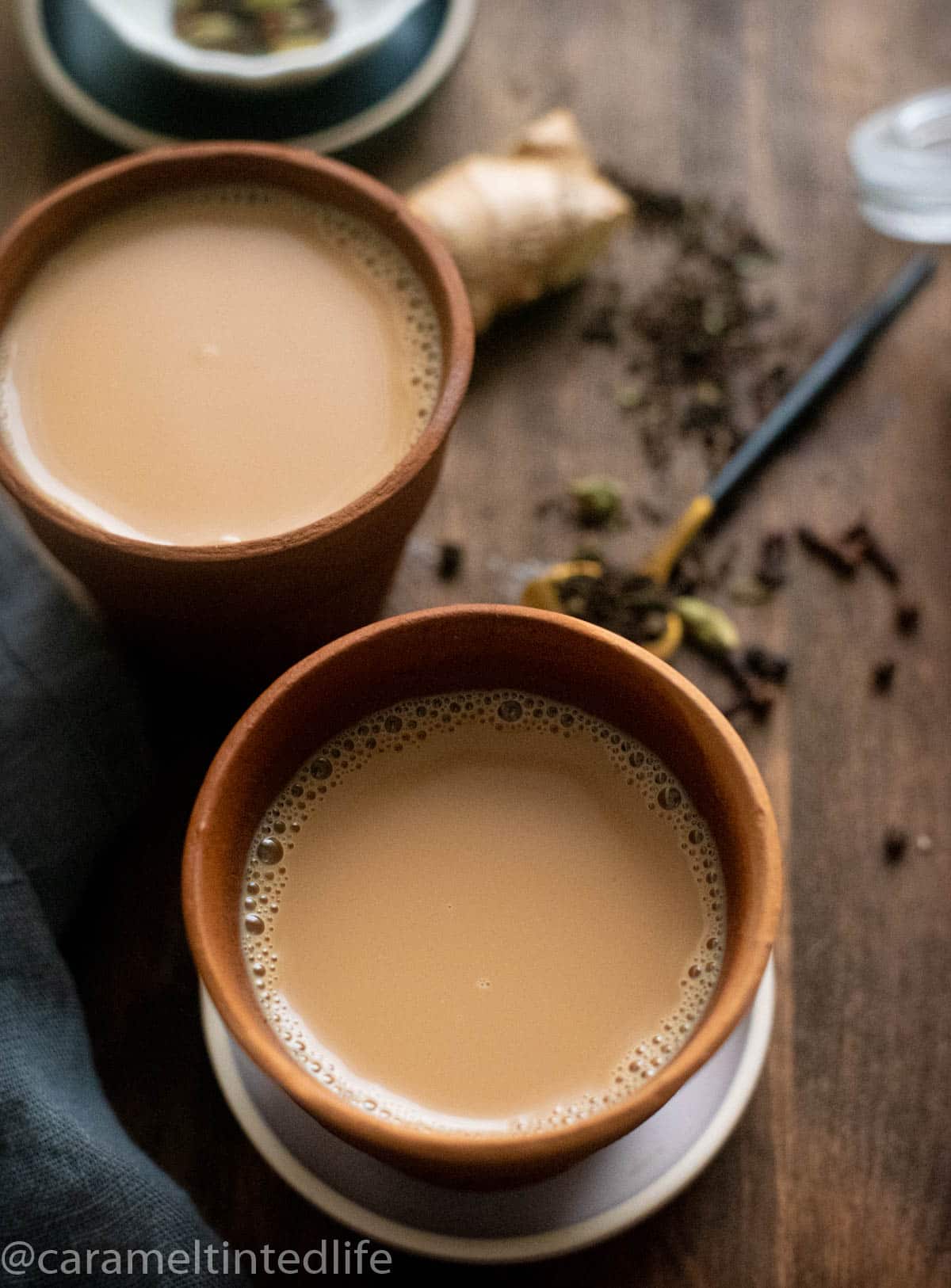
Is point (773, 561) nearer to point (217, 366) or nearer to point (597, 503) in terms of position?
point (597, 503)

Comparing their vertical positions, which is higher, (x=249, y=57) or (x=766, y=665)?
(x=249, y=57)

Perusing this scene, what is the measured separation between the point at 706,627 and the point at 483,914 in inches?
14.7

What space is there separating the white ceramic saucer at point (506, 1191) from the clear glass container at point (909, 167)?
2.65ft

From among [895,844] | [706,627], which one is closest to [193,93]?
[706,627]

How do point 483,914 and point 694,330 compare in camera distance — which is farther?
point 694,330

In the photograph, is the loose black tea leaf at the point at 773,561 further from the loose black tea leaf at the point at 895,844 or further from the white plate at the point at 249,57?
the white plate at the point at 249,57

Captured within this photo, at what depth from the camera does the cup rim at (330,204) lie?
80cm

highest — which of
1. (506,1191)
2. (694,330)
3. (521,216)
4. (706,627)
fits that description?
(521,216)

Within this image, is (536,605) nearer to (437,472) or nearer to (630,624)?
(630,624)

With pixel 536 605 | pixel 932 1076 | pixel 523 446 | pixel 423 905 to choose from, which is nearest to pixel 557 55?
pixel 523 446

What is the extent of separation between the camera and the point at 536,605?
107 centimetres

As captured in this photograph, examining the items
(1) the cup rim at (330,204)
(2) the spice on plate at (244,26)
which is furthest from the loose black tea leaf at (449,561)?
(2) the spice on plate at (244,26)

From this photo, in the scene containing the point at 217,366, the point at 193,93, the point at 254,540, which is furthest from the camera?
the point at 193,93

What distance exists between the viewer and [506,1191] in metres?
0.82
